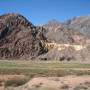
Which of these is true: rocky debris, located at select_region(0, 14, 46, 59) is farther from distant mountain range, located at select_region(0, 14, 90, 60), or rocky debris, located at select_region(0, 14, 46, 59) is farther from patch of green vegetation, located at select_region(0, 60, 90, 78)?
patch of green vegetation, located at select_region(0, 60, 90, 78)

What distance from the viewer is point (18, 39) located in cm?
17600

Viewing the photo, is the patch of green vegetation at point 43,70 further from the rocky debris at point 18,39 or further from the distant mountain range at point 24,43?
the rocky debris at point 18,39

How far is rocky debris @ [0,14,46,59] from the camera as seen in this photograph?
169000 millimetres

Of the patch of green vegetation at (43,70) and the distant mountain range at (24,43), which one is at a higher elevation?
the distant mountain range at (24,43)

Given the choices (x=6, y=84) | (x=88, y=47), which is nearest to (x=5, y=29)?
(x=88, y=47)

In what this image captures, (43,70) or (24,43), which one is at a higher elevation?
(24,43)

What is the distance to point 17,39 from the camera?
176 metres

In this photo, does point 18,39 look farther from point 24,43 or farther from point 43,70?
point 43,70

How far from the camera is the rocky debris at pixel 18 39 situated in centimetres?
16900

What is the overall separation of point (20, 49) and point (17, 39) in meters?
7.02

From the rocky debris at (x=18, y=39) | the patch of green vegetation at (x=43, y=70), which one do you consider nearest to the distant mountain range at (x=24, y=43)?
the rocky debris at (x=18, y=39)

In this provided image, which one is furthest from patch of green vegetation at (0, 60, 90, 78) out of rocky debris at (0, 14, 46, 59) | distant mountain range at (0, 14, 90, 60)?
rocky debris at (0, 14, 46, 59)

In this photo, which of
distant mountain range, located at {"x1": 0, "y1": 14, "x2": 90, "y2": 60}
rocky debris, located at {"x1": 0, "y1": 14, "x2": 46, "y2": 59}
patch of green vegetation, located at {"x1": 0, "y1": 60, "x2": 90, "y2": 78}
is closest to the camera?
patch of green vegetation, located at {"x1": 0, "y1": 60, "x2": 90, "y2": 78}

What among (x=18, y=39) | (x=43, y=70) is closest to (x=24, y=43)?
(x=18, y=39)
